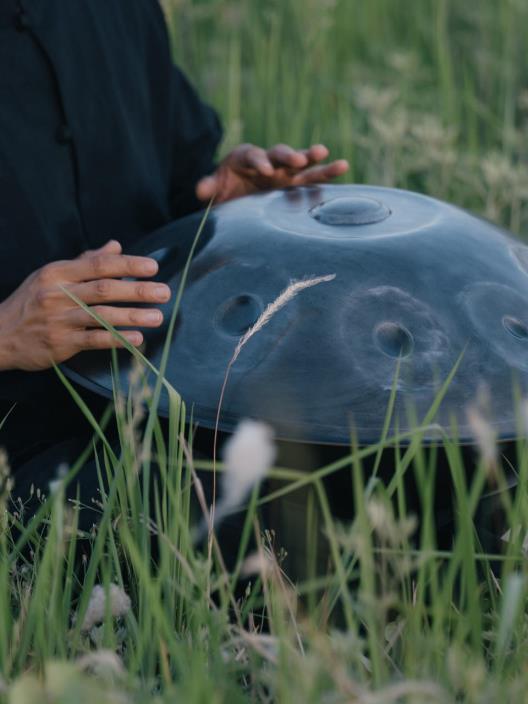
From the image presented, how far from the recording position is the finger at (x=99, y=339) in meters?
1.39

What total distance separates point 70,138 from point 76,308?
51cm

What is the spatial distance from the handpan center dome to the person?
0.30 metres

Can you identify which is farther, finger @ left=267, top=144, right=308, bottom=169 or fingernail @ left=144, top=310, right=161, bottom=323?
finger @ left=267, top=144, right=308, bottom=169

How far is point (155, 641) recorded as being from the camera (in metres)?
1.12

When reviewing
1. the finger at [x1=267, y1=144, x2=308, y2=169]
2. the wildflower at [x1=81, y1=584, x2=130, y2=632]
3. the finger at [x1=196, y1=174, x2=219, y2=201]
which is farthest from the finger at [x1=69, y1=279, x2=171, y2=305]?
the finger at [x1=196, y1=174, x2=219, y2=201]

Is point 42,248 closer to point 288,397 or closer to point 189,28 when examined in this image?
point 288,397

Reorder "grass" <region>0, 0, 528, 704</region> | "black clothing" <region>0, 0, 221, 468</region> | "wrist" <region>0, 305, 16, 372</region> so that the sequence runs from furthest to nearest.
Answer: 1. "black clothing" <region>0, 0, 221, 468</region>
2. "wrist" <region>0, 305, 16, 372</region>
3. "grass" <region>0, 0, 528, 704</region>

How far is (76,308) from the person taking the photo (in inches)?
57.1

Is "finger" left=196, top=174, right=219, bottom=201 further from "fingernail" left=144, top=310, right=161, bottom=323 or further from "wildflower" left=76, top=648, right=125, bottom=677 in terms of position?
"wildflower" left=76, top=648, right=125, bottom=677

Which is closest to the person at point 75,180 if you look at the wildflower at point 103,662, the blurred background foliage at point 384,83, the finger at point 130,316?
the finger at point 130,316

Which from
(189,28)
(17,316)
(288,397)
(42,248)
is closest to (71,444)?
(17,316)

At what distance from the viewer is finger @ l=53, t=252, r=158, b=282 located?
1.44 metres

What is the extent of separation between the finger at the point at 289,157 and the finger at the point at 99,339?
70cm

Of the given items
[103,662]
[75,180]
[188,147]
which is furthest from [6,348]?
[188,147]
